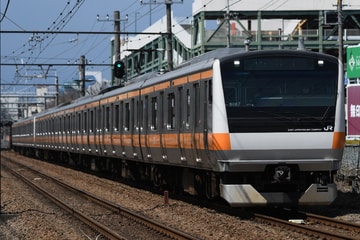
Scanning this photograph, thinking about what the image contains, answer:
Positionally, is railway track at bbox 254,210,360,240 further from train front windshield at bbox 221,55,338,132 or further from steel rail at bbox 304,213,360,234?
train front windshield at bbox 221,55,338,132

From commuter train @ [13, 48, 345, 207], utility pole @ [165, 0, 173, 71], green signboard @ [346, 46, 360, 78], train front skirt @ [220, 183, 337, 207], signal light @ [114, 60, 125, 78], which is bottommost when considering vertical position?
train front skirt @ [220, 183, 337, 207]

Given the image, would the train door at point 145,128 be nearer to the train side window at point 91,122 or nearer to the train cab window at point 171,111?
the train cab window at point 171,111

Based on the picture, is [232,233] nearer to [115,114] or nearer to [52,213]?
[52,213]

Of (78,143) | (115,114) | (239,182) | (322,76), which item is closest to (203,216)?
(239,182)

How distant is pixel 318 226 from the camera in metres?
11.8

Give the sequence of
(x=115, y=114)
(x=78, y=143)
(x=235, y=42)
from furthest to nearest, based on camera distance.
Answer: (x=235, y=42) < (x=78, y=143) < (x=115, y=114)

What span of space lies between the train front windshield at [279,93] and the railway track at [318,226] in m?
1.50

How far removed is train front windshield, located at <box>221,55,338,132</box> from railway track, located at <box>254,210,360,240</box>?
1.50 meters

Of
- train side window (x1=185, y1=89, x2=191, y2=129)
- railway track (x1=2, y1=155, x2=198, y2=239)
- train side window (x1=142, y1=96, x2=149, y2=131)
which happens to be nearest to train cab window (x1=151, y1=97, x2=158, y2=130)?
train side window (x1=142, y1=96, x2=149, y2=131)

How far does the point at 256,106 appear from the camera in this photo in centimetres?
1223

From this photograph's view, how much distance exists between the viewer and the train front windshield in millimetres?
12219

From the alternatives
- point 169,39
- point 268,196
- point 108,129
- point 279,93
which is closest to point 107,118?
point 108,129

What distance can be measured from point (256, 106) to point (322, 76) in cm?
129

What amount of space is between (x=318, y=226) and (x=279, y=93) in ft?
7.45
